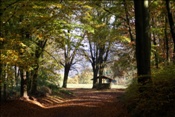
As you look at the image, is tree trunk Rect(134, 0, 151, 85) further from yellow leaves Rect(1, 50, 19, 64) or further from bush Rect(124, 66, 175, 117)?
yellow leaves Rect(1, 50, 19, 64)

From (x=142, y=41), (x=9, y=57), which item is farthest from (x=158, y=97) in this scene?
(x=9, y=57)

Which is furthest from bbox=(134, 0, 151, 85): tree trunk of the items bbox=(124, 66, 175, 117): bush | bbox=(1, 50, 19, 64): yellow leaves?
bbox=(1, 50, 19, 64): yellow leaves

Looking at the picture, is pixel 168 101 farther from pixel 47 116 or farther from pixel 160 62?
pixel 160 62

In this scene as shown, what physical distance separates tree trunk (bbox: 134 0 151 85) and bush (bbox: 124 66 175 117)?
21.6 inches

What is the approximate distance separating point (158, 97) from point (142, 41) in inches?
86.9

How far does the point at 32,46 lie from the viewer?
14570mm

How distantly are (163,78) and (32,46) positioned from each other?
9.38 m

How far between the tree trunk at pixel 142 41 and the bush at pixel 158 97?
548mm

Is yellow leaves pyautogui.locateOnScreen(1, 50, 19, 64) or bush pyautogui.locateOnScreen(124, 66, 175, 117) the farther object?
yellow leaves pyautogui.locateOnScreen(1, 50, 19, 64)

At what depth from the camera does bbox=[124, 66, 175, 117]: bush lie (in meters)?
6.80

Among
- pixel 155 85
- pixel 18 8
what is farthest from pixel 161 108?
pixel 18 8

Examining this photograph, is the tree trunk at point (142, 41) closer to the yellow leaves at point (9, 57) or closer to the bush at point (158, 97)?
the bush at point (158, 97)

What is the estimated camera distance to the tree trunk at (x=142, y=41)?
819cm

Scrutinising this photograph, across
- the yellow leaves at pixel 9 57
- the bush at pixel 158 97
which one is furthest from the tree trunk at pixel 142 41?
the yellow leaves at pixel 9 57
